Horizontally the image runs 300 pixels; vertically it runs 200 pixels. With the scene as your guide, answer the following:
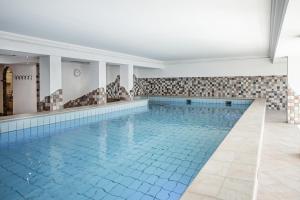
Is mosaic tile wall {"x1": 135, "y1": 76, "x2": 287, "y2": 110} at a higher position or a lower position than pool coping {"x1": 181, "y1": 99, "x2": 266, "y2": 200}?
higher

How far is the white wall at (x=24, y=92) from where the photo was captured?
9.01 meters

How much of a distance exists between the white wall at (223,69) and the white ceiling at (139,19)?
15.0 feet

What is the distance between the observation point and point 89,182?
2.63 meters

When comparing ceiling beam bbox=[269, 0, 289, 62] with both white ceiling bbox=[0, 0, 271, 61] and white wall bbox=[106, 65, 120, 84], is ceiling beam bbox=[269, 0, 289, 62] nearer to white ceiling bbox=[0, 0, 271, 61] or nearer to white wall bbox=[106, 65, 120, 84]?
white ceiling bbox=[0, 0, 271, 61]

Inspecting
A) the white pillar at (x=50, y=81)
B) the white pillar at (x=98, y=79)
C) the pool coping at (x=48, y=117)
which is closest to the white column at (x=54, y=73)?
the white pillar at (x=50, y=81)

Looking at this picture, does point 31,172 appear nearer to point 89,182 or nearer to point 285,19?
point 89,182

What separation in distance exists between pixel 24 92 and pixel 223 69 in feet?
28.7

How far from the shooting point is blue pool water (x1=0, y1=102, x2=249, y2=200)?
244 cm

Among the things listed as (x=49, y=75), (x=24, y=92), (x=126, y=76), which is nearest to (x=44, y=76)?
(x=49, y=75)

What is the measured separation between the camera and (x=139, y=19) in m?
4.08

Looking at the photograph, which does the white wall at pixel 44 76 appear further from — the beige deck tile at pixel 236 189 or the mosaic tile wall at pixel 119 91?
the beige deck tile at pixel 236 189

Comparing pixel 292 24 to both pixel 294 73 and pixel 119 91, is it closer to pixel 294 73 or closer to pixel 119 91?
pixel 294 73

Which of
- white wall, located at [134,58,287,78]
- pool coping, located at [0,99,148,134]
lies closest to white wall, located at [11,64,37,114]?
pool coping, located at [0,99,148,134]

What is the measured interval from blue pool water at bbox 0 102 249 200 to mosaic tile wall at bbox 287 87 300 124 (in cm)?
225
